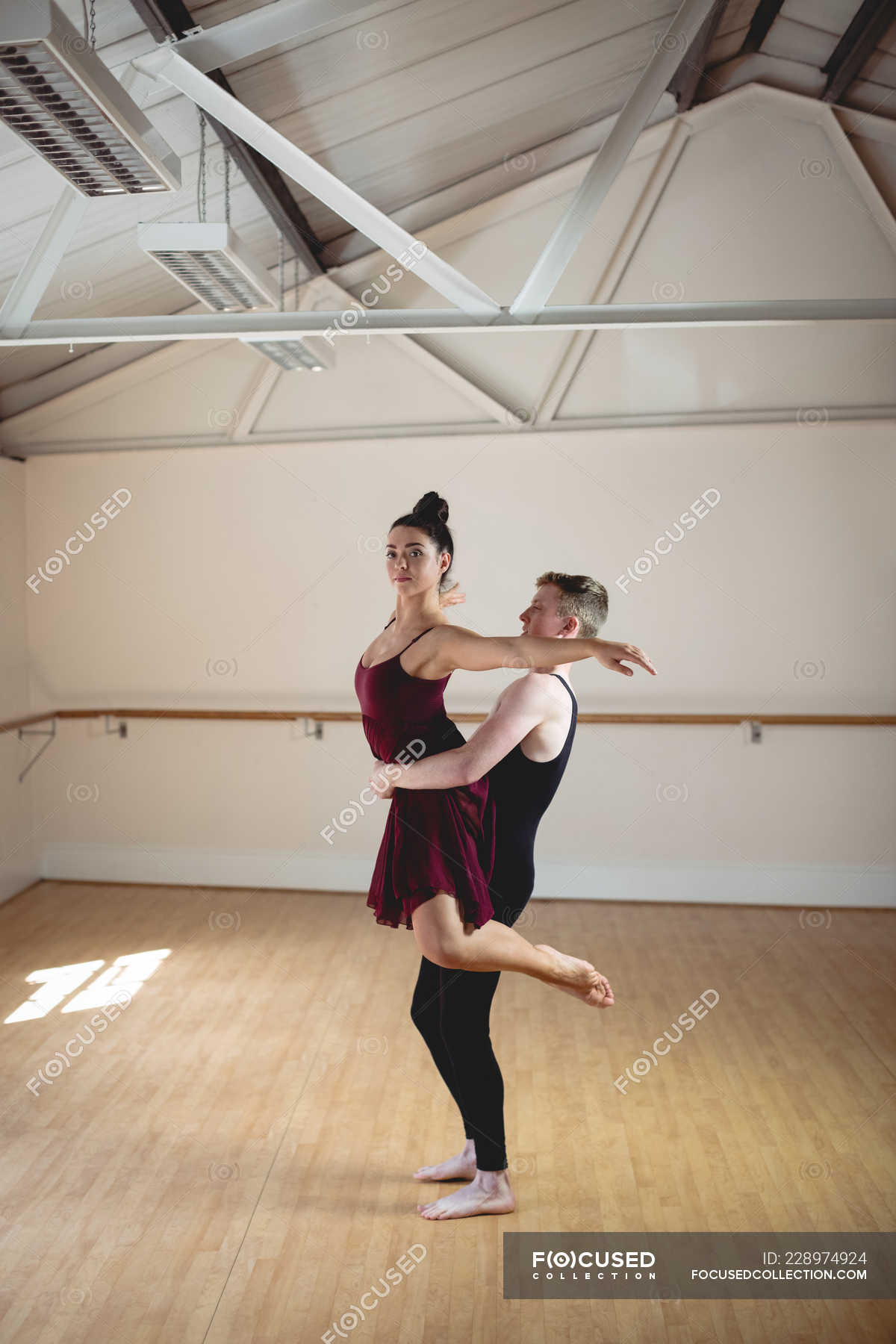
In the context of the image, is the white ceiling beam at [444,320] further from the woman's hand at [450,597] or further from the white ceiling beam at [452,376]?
the white ceiling beam at [452,376]

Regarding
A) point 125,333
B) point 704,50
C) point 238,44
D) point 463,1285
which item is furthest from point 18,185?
point 463,1285

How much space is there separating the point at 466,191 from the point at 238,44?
280cm

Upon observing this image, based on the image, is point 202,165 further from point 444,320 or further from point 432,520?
point 432,520

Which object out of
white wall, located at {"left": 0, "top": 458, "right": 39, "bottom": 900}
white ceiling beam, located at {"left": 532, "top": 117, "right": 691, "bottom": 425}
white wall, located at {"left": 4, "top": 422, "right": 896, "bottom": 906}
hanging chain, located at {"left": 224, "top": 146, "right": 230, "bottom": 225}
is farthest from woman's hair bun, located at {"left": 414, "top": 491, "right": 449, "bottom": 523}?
white wall, located at {"left": 0, "top": 458, "right": 39, "bottom": 900}

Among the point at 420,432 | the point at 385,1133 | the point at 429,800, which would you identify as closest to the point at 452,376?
the point at 420,432

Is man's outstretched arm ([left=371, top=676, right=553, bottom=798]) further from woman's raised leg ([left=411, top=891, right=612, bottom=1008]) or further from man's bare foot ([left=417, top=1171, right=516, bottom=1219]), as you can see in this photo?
man's bare foot ([left=417, top=1171, right=516, bottom=1219])

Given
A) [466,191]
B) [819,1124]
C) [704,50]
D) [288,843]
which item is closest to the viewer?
[819,1124]

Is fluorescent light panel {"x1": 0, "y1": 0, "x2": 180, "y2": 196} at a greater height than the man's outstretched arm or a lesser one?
greater

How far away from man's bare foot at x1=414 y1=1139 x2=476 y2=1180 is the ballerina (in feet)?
2.83

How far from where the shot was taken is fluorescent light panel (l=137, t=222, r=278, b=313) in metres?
3.69

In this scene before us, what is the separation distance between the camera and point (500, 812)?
2.92 meters

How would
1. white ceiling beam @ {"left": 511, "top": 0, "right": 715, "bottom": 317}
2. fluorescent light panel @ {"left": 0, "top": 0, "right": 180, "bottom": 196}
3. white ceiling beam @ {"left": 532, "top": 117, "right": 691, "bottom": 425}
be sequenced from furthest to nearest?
white ceiling beam @ {"left": 532, "top": 117, "right": 691, "bottom": 425} → white ceiling beam @ {"left": 511, "top": 0, "right": 715, "bottom": 317} → fluorescent light panel @ {"left": 0, "top": 0, "right": 180, "bottom": 196}

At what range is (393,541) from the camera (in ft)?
8.95

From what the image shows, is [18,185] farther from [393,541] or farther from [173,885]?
[173,885]
